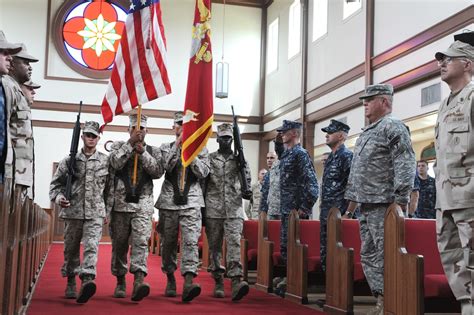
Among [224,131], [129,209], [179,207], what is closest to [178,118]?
[224,131]

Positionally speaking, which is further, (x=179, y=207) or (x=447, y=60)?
(x=179, y=207)

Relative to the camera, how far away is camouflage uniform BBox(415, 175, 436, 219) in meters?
7.47

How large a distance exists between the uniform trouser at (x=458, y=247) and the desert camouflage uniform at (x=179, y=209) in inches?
84.2

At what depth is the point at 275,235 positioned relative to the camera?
5.89m

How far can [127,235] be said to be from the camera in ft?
15.0

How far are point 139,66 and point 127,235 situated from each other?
1.29m

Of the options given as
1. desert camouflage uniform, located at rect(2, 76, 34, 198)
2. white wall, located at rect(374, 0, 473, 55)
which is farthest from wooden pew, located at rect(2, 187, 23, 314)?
white wall, located at rect(374, 0, 473, 55)

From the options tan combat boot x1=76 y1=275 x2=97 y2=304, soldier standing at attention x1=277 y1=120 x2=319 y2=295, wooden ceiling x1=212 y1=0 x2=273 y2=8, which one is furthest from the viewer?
wooden ceiling x1=212 y1=0 x2=273 y2=8

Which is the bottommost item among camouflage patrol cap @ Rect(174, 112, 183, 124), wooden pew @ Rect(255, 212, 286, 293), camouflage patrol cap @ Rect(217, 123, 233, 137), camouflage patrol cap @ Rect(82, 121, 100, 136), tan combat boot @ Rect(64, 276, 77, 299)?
tan combat boot @ Rect(64, 276, 77, 299)

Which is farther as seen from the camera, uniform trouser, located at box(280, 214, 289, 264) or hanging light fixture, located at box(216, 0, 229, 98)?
hanging light fixture, located at box(216, 0, 229, 98)

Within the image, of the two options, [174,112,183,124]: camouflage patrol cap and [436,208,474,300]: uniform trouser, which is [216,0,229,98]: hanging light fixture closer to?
[174,112,183,124]: camouflage patrol cap

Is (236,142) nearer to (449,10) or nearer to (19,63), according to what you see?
(19,63)

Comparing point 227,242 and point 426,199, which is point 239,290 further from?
point 426,199

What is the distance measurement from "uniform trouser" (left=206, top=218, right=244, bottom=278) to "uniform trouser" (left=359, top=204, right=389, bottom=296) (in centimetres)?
124
